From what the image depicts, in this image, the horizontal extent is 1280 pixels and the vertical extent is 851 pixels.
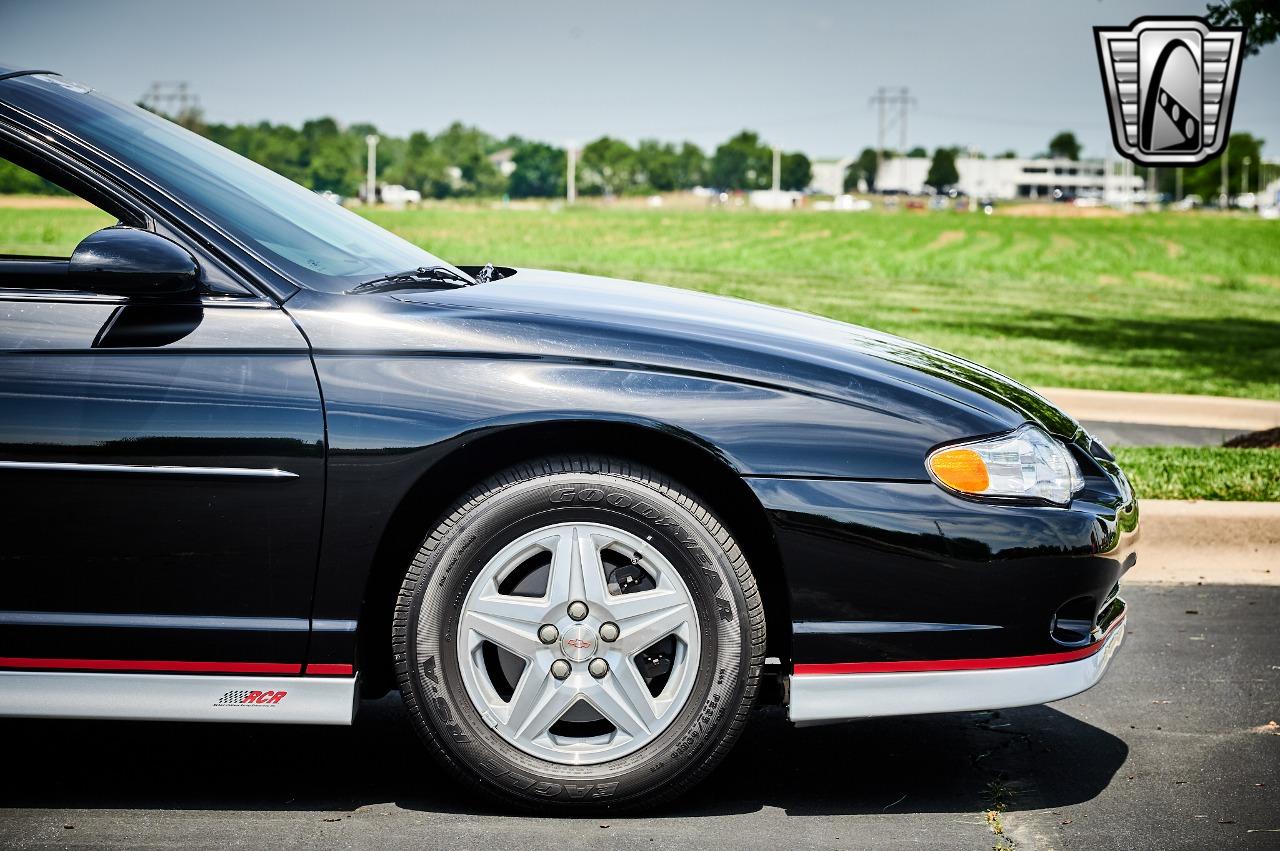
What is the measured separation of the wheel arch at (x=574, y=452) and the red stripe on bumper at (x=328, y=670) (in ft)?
0.17

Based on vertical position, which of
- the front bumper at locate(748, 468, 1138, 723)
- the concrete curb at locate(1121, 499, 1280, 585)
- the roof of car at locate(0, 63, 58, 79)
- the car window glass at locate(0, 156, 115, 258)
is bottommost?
the concrete curb at locate(1121, 499, 1280, 585)

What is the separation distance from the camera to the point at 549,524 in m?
2.95

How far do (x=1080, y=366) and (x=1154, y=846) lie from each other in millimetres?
10229

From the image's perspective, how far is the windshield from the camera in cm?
310

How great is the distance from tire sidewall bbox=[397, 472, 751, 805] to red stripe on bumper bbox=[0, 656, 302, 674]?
33 cm

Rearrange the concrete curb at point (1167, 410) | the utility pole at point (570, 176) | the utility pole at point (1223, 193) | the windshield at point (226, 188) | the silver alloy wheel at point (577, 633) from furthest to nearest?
1. the utility pole at point (1223, 193)
2. the utility pole at point (570, 176)
3. the concrete curb at point (1167, 410)
4. the windshield at point (226, 188)
5. the silver alloy wheel at point (577, 633)

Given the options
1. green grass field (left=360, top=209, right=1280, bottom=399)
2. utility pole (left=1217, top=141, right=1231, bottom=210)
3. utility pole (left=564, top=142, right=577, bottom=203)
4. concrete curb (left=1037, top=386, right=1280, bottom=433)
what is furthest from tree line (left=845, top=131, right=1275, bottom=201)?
concrete curb (left=1037, top=386, right=1280, bottom=433)

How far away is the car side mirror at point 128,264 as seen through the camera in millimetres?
2855

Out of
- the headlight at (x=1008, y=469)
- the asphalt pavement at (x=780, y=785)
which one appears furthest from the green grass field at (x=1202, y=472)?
the headlight at (x=1008, y=469)

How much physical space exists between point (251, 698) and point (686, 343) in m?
1.18

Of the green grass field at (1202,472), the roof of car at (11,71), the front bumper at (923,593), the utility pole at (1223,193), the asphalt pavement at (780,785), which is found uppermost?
the utility pole at (1223,193)

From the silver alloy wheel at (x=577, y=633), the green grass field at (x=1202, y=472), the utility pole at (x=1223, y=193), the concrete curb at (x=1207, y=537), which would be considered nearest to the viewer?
the silver alloy wheel at (x=577, y=633)

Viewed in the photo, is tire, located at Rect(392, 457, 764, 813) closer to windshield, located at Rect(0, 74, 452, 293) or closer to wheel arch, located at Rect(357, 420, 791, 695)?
wheel arch, located at Rect(357, 420, 791, 695)

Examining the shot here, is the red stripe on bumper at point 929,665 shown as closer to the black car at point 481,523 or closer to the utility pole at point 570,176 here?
the black car at point 481,523
